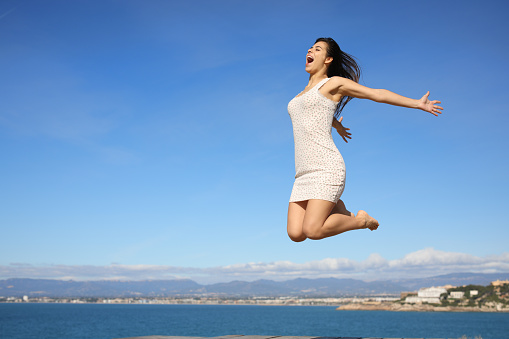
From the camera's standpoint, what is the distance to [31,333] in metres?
101

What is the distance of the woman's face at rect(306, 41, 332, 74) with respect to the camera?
4.74 meters

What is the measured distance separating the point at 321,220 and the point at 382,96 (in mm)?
1169

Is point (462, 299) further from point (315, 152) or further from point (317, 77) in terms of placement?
point (315, 152)

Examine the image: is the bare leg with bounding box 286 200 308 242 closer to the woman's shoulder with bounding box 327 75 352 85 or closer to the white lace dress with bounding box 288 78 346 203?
the white lace dress with bounding box 288 78 346 203

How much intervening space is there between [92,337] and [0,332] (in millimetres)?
28568

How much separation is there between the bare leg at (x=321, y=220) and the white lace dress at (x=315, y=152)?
3.1 inches

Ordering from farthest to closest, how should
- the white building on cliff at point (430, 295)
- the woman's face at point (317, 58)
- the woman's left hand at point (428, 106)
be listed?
1. the white building on cliff at point (430, 295)
2. the woman's face at point (317, 58)
3. the woman's left hand at point (428, 106)

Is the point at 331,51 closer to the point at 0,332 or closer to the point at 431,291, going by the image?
the point at 0,332

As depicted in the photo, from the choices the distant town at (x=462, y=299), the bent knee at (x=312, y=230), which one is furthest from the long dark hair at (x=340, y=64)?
the distant town at (x=462, y=299)

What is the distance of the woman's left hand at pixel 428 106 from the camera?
157 inches

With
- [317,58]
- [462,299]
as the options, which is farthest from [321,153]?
[462,299]

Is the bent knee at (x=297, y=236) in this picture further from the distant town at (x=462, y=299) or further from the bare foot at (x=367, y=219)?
the distant town at (x=462, y=299)

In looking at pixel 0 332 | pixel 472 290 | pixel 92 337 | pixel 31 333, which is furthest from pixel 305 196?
pixel 472 290

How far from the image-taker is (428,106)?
13.2ft
